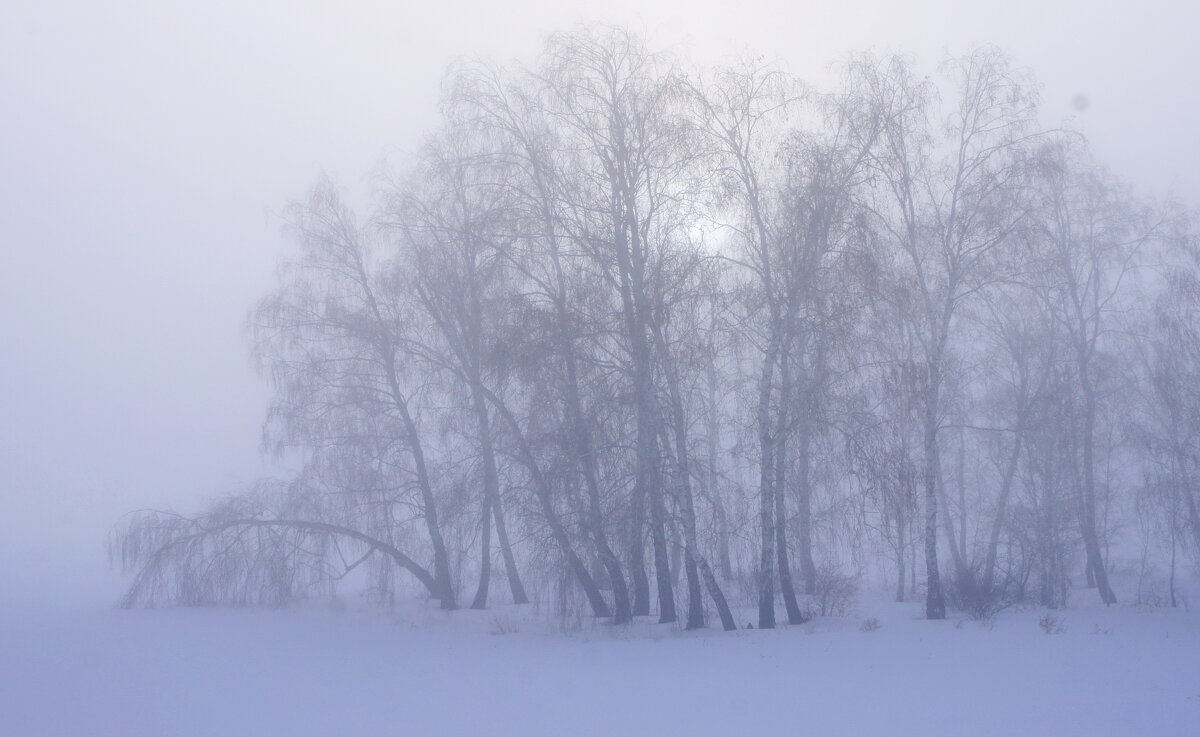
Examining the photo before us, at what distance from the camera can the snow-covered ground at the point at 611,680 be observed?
33.2ft

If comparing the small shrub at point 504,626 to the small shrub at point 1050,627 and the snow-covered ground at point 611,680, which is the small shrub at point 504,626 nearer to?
the snow-covered ground at point 611,680

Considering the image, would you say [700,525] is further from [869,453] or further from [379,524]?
[379,524]

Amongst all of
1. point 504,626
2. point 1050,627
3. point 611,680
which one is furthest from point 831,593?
point 611,680

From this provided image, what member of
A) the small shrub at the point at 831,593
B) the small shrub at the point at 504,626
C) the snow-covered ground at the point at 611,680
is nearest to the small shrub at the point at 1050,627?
the snow-covered ground at the point at 611,680

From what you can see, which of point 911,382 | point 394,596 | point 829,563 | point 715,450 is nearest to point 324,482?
point 394,596

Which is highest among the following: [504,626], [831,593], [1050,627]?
[831,593]

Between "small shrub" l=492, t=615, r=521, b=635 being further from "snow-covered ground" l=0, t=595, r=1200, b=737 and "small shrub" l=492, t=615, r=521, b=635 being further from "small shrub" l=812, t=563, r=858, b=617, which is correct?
"small shrub" l=812, t=563, r=858, b=617

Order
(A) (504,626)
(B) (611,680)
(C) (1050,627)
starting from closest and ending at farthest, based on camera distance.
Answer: (B) (611,680) → (C) (1050,627) → (A) (504,626)

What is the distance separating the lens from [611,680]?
13141 millimetres

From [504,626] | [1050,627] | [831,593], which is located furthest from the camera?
[504,626]

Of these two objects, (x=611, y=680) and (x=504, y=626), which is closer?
(x=611, y=680)

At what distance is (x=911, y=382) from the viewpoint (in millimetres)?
16609

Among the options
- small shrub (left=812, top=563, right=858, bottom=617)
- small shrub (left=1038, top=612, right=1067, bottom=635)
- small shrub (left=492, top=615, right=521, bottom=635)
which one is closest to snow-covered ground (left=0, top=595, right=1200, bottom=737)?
small shrub (left=492, top=615, right=521, bottom=635)

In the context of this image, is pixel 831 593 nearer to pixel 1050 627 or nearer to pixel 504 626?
pixel 1050 627
